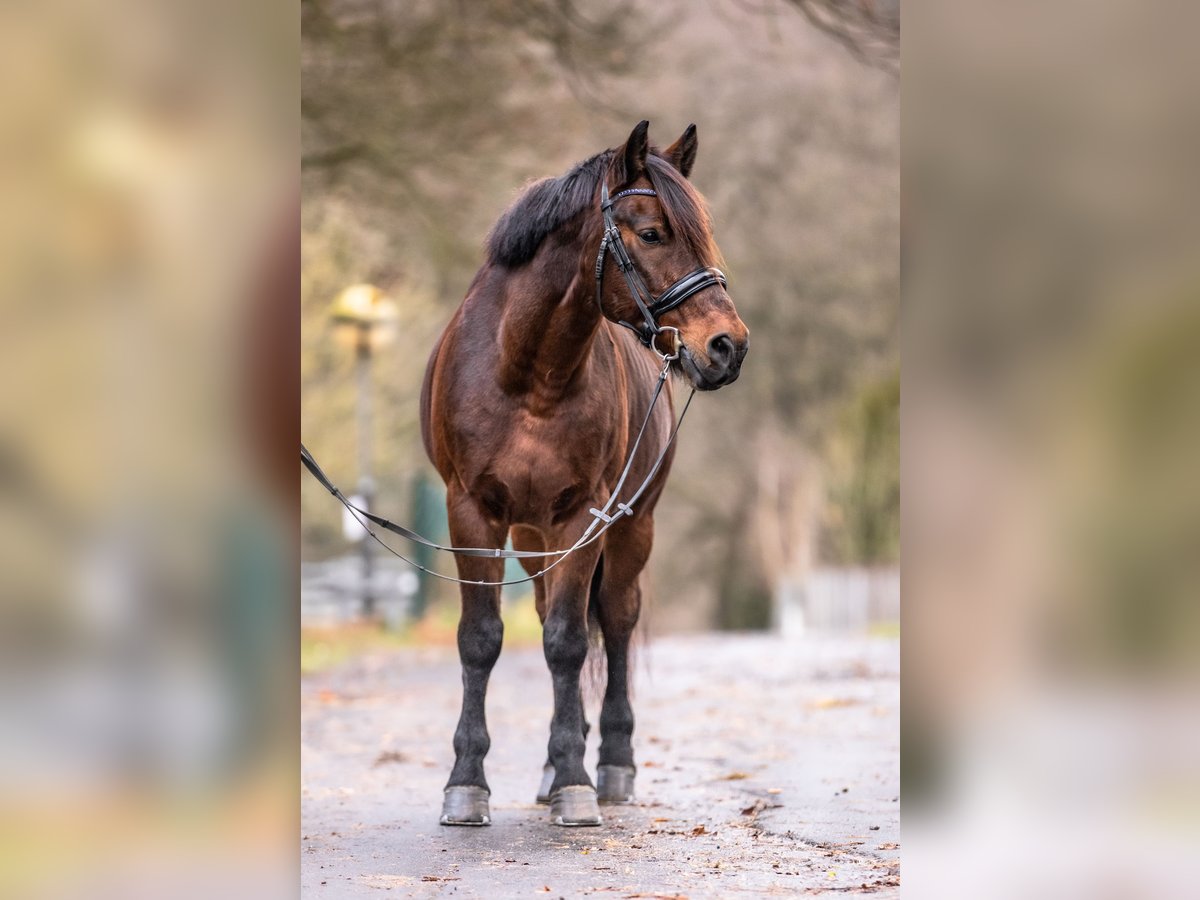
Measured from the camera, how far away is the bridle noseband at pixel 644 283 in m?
5.21

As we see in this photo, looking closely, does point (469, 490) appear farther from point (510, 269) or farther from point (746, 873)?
point (746, 873)

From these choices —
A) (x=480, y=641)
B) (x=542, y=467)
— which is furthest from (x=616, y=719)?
(x=542, y=467)

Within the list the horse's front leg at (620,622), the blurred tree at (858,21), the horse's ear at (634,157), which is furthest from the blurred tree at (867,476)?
the horse's ear at (634,157)

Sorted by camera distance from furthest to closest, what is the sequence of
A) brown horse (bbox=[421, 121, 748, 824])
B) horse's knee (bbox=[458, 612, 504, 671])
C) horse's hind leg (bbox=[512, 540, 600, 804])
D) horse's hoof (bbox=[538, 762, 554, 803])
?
horse's hoof (bbox=[538, 762, 554, 803])
horse's hind leg (bbox=[512, 540, 600, 804])
horse's knee (bbox=[458, 612, 504, 671])
brown horse (bbox=[421, 121, 748, 824])

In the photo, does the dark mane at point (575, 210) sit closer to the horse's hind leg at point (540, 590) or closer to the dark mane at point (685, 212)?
the dark mane at point (685, 212)

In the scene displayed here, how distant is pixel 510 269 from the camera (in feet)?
19.7

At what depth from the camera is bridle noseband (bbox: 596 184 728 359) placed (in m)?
5.21

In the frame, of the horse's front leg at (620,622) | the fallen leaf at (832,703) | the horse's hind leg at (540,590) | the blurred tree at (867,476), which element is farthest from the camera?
the blurred tree at (867,476)
